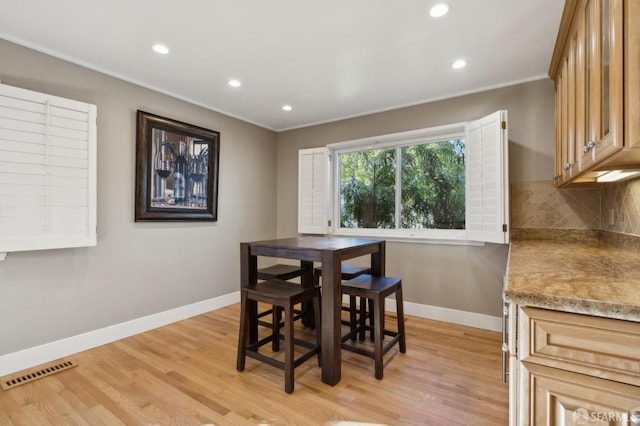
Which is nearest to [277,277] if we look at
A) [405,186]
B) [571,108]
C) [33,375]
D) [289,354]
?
[289,354]

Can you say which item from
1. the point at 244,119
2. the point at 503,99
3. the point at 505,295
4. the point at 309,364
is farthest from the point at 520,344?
the point at 244,119

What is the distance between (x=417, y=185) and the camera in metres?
3.62

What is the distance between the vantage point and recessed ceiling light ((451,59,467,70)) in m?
2.56

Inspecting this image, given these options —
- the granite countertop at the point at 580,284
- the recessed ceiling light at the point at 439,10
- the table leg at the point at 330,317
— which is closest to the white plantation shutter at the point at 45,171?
the table leg at the point at 330,317

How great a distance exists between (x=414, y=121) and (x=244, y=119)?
222 centimetres

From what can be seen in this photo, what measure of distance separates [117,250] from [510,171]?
3826 millimetres

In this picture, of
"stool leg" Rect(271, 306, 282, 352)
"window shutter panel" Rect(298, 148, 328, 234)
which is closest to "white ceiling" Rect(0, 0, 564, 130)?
"window shutter panel" Rect(298, 148, 328, 234)

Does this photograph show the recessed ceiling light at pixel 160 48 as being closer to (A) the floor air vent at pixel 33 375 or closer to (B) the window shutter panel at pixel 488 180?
(A) the floor air vent at pixel 33 375

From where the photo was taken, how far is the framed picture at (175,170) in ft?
9.84

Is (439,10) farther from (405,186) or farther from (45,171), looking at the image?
(45,171)

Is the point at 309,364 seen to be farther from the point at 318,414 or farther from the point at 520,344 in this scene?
the point at 520,344

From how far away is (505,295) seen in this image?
3.22ft

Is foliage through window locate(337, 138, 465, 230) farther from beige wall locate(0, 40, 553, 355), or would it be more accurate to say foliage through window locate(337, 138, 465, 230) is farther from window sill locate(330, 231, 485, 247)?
beige wall locate(0, 40, 553, 355)

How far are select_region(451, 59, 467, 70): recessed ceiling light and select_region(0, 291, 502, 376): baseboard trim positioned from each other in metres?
2.39
